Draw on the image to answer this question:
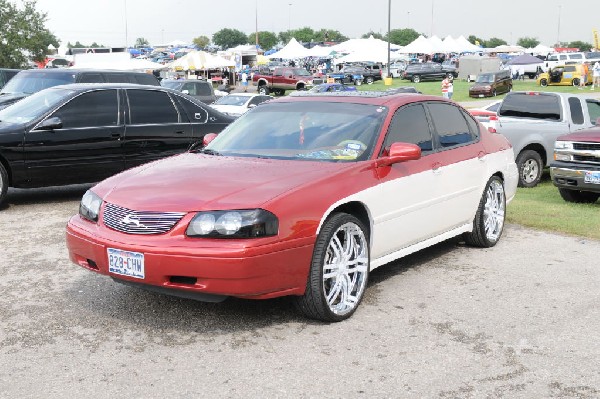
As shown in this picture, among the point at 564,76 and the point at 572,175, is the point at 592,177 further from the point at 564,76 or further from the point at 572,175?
the point at 564,76

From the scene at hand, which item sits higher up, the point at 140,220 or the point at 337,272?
the point at 140,220

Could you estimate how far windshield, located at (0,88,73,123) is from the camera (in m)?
9.39

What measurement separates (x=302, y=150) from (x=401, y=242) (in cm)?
106

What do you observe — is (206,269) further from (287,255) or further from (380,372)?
(380,372)

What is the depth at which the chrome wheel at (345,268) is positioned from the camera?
4953 millimetres

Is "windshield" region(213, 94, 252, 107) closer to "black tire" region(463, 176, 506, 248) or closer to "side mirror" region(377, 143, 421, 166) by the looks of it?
"black tire" region(463, 176, 506, 248)

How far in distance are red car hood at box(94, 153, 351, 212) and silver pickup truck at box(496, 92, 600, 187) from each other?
7448 mm

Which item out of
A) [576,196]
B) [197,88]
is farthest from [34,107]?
[197,88]

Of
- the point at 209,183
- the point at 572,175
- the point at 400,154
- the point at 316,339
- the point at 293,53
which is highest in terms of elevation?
the point at 293,53

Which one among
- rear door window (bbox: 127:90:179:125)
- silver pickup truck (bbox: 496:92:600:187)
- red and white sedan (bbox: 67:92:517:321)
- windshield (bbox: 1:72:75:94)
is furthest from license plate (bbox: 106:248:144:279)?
windshield (bbox: 1:72:75:94)

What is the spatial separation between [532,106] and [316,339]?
9.22 metres

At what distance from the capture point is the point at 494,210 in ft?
24.2

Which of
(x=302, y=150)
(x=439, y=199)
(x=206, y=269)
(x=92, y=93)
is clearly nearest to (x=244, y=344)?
(x=206, y=269)

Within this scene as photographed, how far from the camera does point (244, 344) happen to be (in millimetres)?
4527
